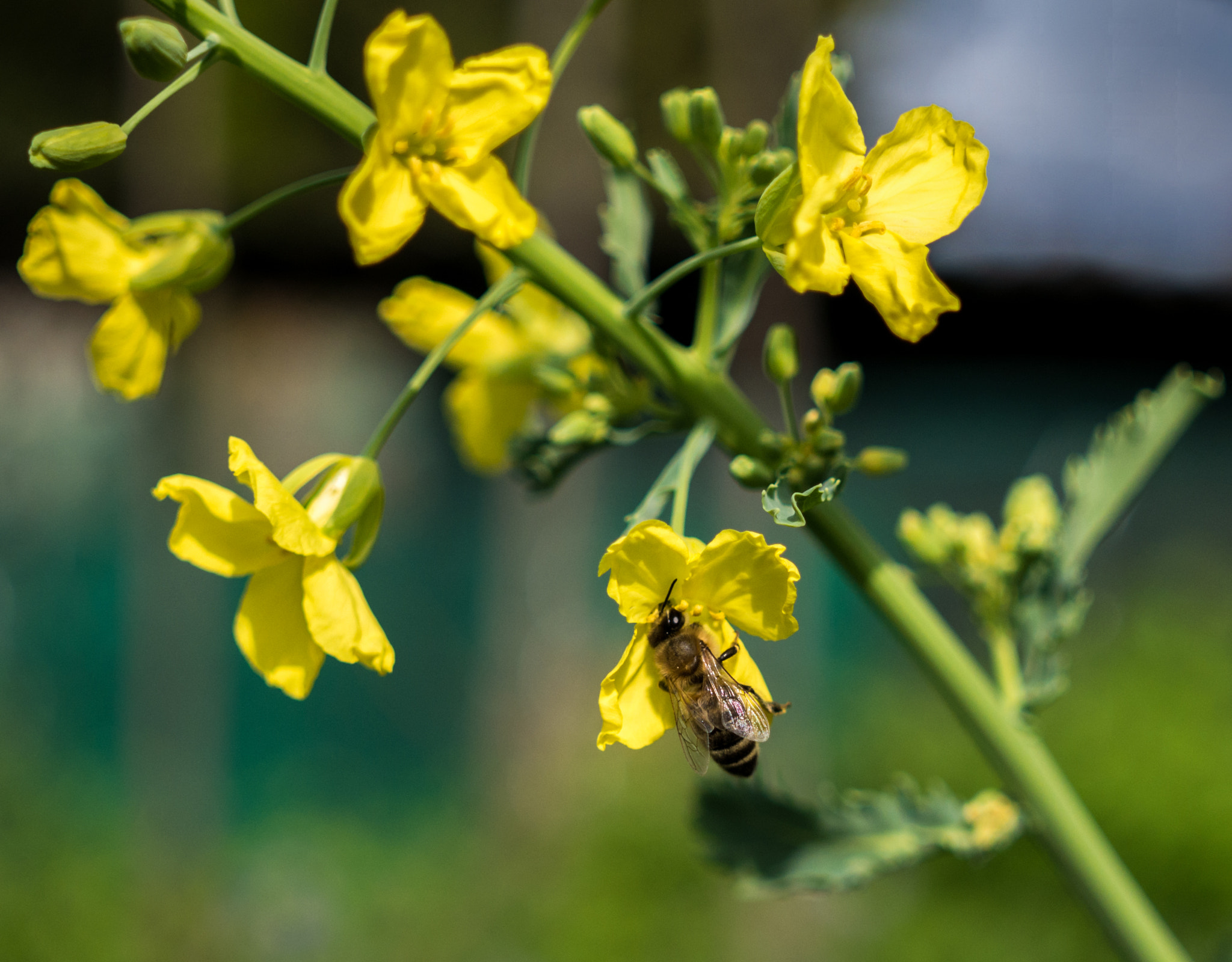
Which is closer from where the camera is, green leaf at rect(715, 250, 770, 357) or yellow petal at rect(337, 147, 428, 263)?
yellow petal at rect(337, 147, 428, 263)

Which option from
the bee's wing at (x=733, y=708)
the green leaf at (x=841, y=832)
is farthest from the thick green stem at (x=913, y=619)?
the bee's wing at (x=733, y=708)

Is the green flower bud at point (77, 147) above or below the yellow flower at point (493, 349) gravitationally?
above

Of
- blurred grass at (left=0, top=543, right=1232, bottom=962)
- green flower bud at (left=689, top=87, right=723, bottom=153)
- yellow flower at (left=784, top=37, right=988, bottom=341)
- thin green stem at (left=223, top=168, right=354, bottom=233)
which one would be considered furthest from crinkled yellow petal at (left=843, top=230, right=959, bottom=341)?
blurred grass at (left=0, top=543, right=1232, bottom=962)

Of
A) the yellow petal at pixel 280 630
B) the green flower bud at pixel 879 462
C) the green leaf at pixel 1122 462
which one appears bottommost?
the green leaf at pixel 1122 462

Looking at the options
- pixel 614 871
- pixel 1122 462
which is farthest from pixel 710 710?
pixel 614 871

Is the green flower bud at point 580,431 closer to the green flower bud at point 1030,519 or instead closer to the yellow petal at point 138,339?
the yellow petal at point 138,339

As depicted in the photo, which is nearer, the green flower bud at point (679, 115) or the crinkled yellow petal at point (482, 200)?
the crinkled yellow petal at point (482, 200)

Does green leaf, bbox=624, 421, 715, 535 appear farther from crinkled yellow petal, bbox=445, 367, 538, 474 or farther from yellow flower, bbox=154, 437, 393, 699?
crinkled yellow petal, bbox=445, 367, 538, 474
